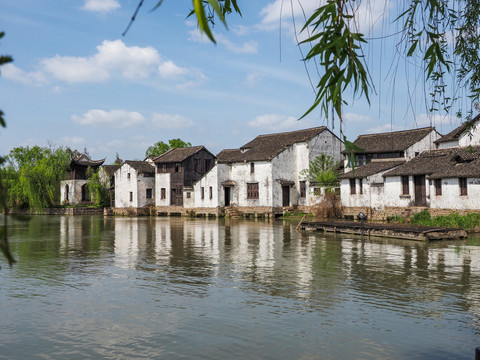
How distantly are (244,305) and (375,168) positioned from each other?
28.3 metres

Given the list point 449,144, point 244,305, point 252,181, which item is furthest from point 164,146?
point 244,305

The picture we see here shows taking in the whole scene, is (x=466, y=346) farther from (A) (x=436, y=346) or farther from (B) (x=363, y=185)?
(B) (x=363, y=185)

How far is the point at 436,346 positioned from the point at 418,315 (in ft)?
5.78

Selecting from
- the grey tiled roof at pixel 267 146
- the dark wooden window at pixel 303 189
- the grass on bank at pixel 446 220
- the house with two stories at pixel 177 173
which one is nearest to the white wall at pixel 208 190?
the grey tiled roof at pixel 267 146

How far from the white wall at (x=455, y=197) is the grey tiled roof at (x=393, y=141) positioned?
8.55 metres

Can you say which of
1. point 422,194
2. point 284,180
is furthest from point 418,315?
point 284,180

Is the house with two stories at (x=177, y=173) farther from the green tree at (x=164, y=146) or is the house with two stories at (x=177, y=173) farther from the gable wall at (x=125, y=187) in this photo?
the green tree at (x=164, y=146)

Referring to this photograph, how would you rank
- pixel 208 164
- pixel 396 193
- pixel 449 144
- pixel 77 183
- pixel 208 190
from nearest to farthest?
pixel 396 193
pixel 449 144
pixel 208 190
pixel 208 164
pixel 77 183

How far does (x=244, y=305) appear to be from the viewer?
10.7 metres

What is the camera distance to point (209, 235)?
1101 inches

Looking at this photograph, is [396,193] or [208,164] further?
[208,164]

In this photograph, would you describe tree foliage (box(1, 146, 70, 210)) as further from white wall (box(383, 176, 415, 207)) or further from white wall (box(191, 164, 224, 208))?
white wall (box(383, 176, 415, 207))

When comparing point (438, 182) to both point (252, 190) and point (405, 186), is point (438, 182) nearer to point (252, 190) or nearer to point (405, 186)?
point (405, 186)

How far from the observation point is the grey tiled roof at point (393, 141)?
38812 mm
